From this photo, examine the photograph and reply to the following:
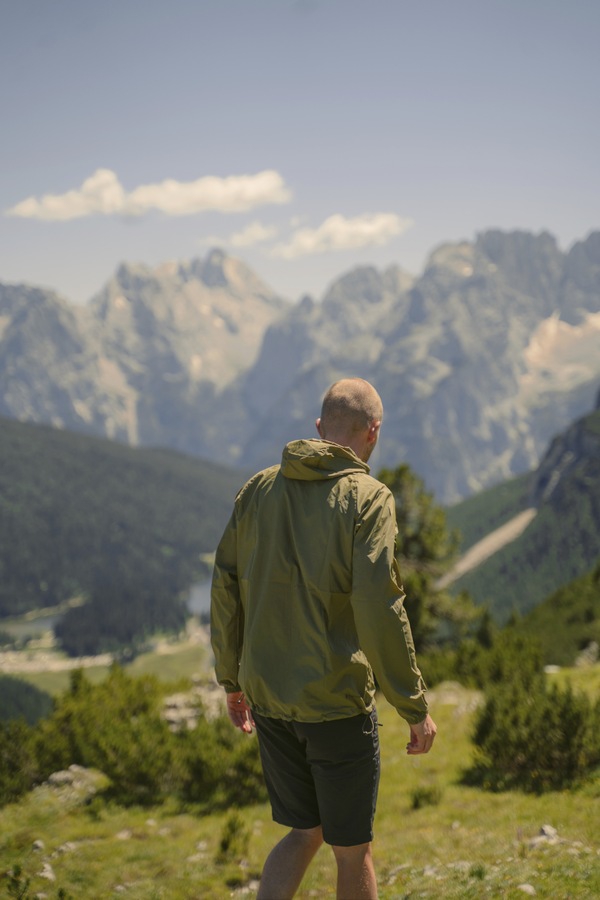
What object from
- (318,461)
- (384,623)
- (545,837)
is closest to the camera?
(384,623)

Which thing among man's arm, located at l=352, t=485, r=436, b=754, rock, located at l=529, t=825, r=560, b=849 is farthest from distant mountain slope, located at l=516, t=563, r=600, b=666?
man's arm, located at l=352, t=485, r=436, b=754

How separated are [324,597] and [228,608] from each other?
1052 mm

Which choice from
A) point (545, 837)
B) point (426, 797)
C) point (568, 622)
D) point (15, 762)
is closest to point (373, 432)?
point (545, 837)

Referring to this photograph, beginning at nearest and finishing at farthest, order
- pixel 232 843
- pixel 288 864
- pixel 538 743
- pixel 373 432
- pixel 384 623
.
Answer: pixel 384 623, pixel 288 864, pixel 373 432, pixel 232 843, pixel 538 743

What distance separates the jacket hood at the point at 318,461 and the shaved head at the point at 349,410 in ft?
0.63

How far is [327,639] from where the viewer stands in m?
5.66

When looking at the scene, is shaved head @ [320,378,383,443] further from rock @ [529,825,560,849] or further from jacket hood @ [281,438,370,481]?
rock @ [529,825,560,849]

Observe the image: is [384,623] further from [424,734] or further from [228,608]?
[228,608]

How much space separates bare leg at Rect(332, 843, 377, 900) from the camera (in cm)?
585

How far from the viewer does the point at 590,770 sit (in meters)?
12.2

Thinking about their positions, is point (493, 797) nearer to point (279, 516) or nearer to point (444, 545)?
point (279, 516)

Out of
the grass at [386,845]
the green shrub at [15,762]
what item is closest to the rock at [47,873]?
the grass at [386,845]

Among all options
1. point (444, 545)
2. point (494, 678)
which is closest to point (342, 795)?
point (494, 678)

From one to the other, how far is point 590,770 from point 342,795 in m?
8.04
